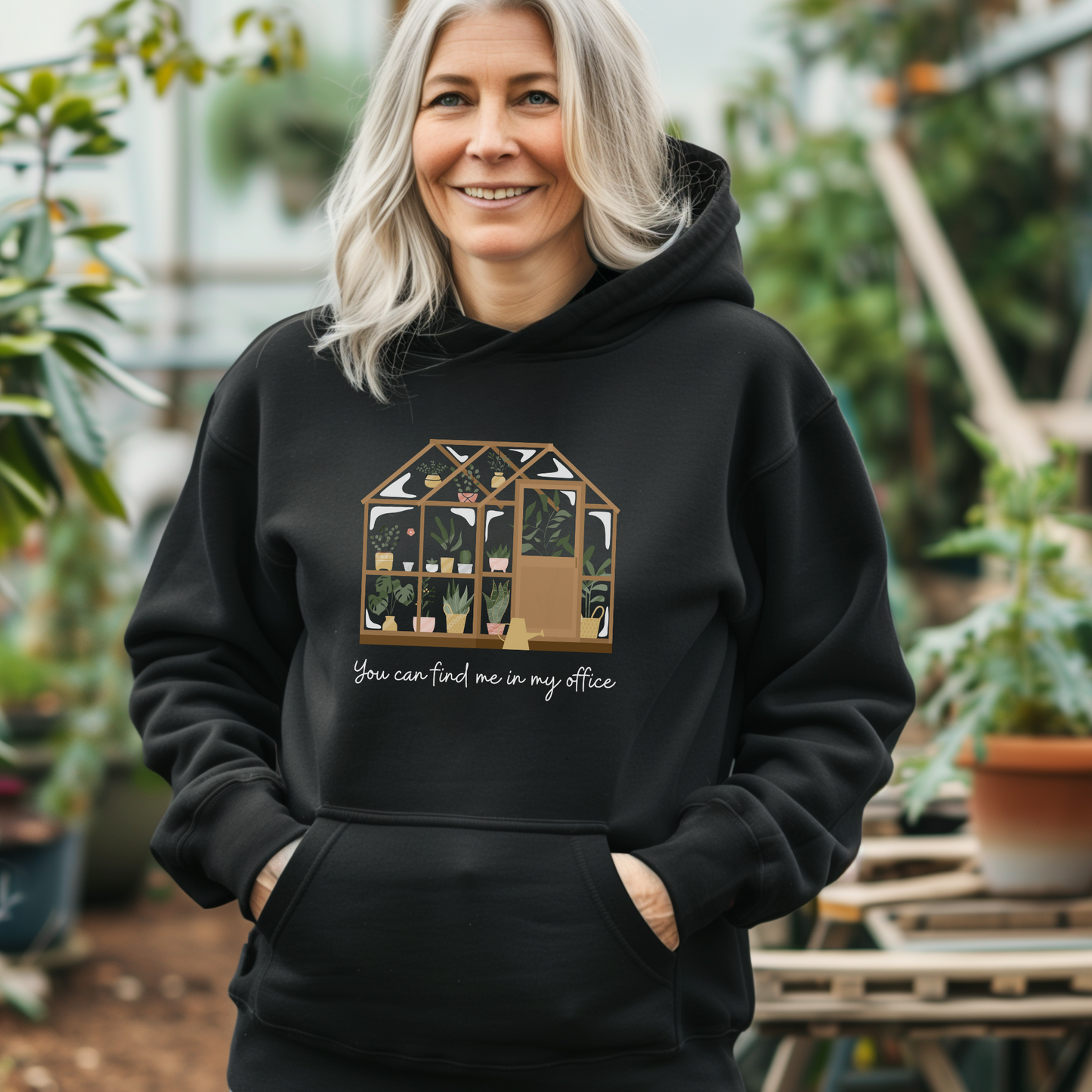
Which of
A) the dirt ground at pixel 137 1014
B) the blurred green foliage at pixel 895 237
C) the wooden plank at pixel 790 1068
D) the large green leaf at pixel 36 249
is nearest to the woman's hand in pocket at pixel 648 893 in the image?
the wooden plank at pixel 790 1068

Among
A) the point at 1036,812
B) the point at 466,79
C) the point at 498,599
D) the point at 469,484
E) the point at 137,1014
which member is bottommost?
Answer: the point at 137,1014

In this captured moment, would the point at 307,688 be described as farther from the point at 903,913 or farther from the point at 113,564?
the point at 113,564

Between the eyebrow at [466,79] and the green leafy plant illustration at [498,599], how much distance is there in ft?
1.61

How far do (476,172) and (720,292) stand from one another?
11.2 inches

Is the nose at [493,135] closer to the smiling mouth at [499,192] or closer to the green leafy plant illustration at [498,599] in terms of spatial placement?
the smiling mouth at [499,192]

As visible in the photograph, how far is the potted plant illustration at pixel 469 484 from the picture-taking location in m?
1.38

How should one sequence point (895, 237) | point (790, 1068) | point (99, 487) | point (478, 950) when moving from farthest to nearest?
point (895, 237) → point (790, 1068) → point (99, 487) → point (478, 950)

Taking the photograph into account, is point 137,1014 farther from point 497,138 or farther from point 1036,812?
point 497,138

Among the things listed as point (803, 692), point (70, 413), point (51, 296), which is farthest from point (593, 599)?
point (51, 296)

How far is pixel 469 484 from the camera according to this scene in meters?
1.38

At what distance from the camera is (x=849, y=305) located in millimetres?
5695

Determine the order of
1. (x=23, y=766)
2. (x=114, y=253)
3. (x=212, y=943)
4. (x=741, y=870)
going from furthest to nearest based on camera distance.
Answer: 1. (x=212, y=943)
2. (x=23, y=766)
3. (x=114, y=253)
4. (x=741, y=870)

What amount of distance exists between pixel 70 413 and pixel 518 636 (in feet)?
2.89

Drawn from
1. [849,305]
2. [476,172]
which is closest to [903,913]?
[476,172]
